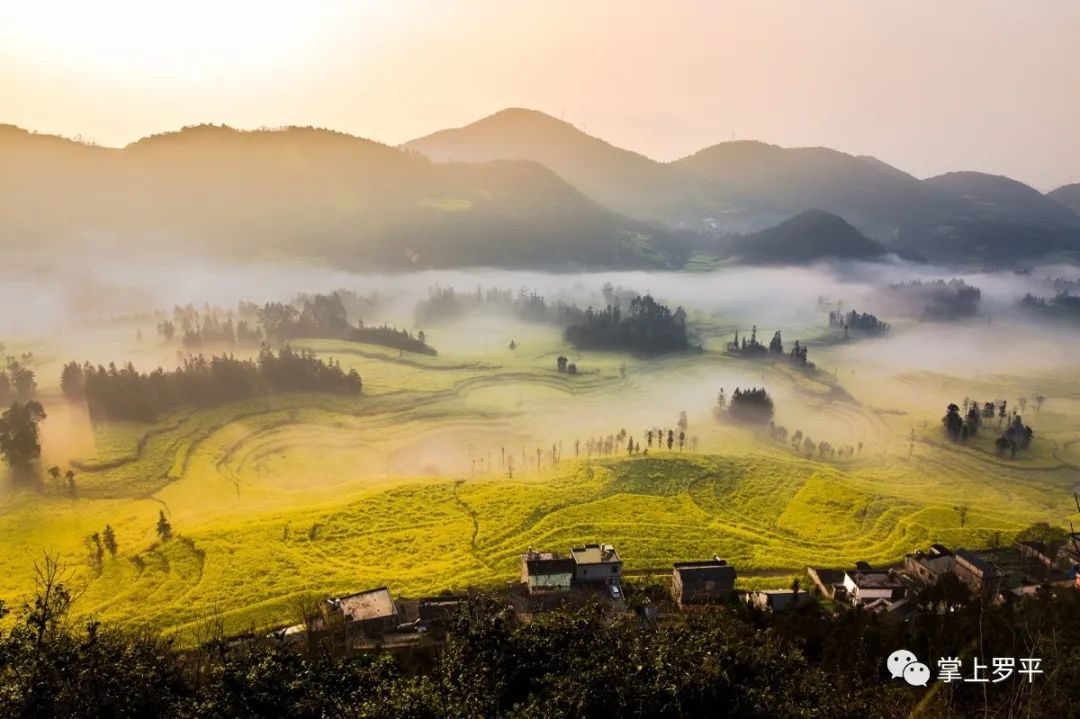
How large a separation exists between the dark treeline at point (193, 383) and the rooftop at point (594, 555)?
151 ft

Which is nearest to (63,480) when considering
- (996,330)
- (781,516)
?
(781,516)

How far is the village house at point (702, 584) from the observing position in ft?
133

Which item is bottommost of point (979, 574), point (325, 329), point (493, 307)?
point (979, 574)

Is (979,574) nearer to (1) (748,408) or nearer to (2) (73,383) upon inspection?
(1) (748,408)

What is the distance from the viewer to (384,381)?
3529 inches

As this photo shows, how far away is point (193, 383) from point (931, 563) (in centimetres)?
6925

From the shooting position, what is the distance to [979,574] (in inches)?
1682

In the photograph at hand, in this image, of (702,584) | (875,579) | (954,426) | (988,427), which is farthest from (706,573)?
(988,427)

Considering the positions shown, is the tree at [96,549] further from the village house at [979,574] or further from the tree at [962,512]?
the tree at [962,512]

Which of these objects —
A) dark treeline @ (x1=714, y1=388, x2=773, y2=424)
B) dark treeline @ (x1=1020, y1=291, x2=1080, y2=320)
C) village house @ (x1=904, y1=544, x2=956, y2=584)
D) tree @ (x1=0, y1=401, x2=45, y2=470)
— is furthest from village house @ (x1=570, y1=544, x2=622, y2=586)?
dark treeline @ (x1=1020, y1=291, x2=1080, y2=320)

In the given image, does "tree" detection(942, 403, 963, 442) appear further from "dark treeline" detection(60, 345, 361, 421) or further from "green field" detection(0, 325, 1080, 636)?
"dark treeline" detection(60, 345, 361, 421)

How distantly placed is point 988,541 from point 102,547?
62.5m

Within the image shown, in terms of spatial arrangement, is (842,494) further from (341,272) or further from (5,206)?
(5,206)

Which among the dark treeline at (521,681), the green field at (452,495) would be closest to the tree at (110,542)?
the green field at (452,495)
